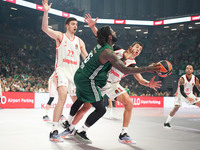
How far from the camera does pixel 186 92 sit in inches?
269

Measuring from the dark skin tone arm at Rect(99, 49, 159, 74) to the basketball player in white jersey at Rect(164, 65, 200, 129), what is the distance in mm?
3616

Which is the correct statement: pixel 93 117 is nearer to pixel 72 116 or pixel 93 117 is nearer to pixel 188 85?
pixel 72 116

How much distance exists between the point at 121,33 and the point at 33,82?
20.3 m

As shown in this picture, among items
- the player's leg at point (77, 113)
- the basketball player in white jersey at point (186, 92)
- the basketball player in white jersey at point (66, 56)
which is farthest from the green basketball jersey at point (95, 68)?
the basketball player in white jersey at point (186, 92)

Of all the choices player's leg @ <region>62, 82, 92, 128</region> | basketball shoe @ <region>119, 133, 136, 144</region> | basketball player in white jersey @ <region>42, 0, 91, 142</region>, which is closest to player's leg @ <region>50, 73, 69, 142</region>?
basketball player in white jersey @ <region>42, 0, 91, 142</region>

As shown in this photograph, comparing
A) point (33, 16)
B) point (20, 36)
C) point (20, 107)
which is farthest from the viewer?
point (33, 16)

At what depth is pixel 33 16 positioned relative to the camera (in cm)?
2836

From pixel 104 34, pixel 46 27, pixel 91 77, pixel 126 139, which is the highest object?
pixel 46 27

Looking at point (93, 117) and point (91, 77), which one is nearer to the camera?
point (91, 77)

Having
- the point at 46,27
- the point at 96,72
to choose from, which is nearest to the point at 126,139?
the point at 96,72

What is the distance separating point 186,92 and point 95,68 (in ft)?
13.3

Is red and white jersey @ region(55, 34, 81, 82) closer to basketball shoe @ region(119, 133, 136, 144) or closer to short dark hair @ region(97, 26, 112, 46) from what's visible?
short dark hair @ region(97, 26, 112, 46)

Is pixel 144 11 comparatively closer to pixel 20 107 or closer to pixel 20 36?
pixel 20 36

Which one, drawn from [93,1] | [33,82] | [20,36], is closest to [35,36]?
[20,36]
